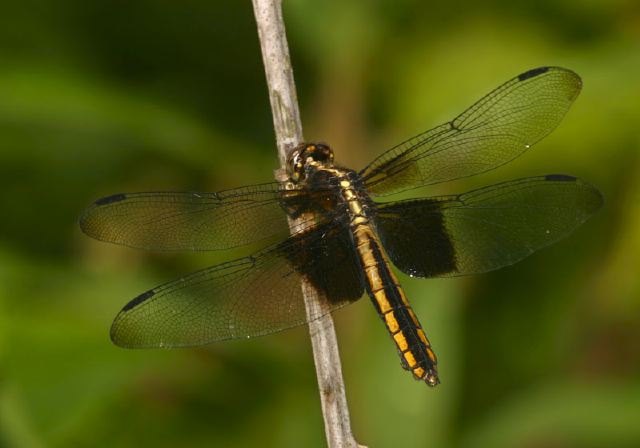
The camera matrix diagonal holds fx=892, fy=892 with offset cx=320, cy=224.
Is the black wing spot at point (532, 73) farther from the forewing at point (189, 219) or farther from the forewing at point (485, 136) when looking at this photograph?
the forewing at point (189, 219)

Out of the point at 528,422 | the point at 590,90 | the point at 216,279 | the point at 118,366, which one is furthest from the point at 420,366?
the point at 590,90

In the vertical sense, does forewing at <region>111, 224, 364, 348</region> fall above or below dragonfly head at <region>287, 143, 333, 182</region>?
below

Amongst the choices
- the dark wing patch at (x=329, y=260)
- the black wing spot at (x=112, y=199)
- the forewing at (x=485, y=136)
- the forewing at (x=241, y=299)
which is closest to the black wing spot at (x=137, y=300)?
the forewing at (x=241, y=299)

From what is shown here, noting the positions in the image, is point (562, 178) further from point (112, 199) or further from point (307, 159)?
point (112, 199)

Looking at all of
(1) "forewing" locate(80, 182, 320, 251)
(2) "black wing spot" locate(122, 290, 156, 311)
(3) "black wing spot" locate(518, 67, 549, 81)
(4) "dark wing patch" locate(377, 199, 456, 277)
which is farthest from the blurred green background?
(2) "black wing spot" locate(122, 290, 156, 311)

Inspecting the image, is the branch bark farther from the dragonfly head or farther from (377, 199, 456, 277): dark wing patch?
(377, 199, 456, 277): dark wing patch

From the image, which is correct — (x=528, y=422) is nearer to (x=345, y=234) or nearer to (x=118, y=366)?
(x=345, y=234)

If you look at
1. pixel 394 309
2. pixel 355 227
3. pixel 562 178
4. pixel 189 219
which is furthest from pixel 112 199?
pixel 562 178
